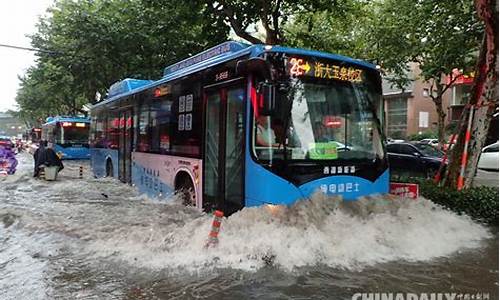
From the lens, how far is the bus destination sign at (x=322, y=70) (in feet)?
22.3

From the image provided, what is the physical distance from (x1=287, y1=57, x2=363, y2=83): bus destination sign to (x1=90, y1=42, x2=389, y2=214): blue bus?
1cm

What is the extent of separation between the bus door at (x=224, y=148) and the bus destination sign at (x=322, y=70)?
846mm

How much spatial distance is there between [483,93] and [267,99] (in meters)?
4.95

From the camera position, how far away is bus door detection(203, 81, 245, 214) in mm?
7219

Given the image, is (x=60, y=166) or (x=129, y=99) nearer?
(x=129, y=99)

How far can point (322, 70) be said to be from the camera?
7.00 metres

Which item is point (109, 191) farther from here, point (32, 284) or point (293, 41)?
point (293, 41)

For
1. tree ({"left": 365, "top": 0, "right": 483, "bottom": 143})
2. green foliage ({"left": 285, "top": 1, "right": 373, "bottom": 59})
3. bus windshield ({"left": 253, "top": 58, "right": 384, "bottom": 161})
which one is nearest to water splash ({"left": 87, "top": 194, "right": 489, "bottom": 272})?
bus windshield ({"left": 253, "top": 58, "right": 384, "bottom": 161})

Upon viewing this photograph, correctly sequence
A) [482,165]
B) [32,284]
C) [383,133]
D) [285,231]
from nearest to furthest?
[32,284] → [285,231] → [383,133] → [482,165]

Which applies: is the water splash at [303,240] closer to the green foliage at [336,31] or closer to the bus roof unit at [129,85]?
the bus roof unit at [129,85]

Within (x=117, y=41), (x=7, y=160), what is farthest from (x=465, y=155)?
(x=7, y=160)

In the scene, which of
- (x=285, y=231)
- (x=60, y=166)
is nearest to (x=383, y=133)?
(x=285, y=231)

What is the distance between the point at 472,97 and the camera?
31.0ft

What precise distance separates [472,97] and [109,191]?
9113mm
